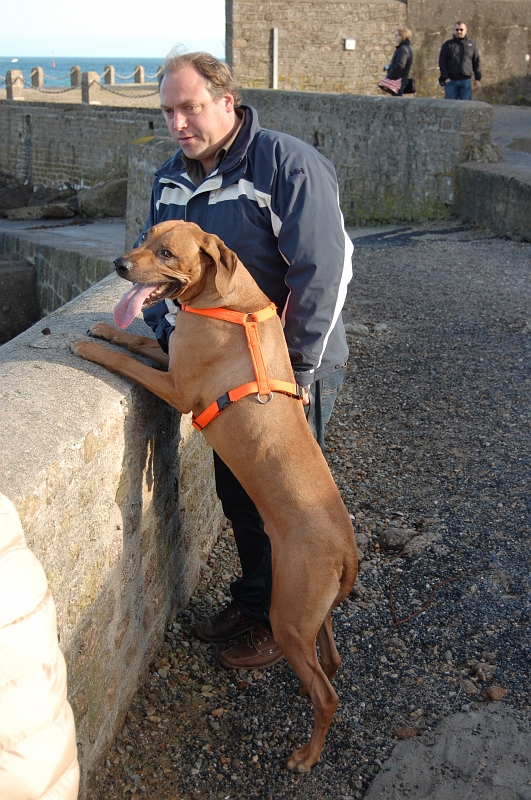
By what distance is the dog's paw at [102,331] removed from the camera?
3457mm

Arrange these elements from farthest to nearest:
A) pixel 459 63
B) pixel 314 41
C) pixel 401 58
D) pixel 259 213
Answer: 1. pixel 314 41
2. pixel 401 58
3. pixel 459 63
4. pixel 259 213

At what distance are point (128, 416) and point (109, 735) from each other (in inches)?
47.0

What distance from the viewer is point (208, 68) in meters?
3.23

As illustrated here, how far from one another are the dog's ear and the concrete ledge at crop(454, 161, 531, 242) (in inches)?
336

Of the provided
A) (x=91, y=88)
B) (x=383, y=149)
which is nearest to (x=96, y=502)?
(x=383, y=149)

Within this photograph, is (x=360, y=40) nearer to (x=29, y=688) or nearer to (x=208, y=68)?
(x=208, y=68)

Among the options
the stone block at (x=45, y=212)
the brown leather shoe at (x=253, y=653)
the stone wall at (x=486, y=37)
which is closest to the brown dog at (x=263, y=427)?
the brown leather shoe at (x=253, y=653)

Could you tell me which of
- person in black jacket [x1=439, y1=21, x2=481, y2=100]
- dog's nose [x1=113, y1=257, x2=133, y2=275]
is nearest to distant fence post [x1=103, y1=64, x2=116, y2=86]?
person in black jacket [x1=439, y1=21, x2=481, y2=100]

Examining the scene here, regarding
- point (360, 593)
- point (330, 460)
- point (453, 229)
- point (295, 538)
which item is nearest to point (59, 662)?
point (295, 538)

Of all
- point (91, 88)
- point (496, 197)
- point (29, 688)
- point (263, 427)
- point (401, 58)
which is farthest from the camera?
point (91, 88)

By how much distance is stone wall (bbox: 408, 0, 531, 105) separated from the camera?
1941 centimetres

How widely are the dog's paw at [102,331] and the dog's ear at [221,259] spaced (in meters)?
0.64

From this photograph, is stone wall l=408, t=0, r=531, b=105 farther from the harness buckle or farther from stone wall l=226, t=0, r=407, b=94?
the harness buckle

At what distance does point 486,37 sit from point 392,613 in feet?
63.6
